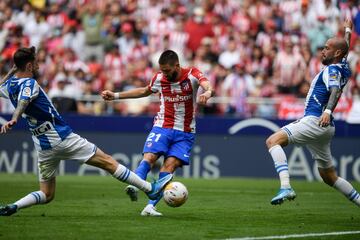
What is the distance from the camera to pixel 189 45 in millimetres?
27766

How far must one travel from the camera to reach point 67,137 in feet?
40.4

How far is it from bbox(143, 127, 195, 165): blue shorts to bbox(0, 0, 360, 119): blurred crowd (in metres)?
10.8

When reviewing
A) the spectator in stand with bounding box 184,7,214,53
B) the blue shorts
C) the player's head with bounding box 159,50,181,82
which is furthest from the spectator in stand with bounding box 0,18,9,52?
the player's head with bounding box 159,50,181,82

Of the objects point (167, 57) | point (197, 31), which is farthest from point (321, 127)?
point (197, 31)

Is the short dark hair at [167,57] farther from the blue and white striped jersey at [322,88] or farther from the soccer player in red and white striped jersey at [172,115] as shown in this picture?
the blue and white striped jersey at [322,88]

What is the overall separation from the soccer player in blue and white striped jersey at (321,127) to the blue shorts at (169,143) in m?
1.27

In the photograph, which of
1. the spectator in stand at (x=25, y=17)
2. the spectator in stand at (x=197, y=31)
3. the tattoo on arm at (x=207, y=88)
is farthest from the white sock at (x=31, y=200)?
the spectator in stand at (x=25, y=17)

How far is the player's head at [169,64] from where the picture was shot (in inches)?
512

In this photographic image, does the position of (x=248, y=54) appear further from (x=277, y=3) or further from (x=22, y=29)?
(x=22, y=29)

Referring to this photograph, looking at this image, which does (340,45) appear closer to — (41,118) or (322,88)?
(322,88)

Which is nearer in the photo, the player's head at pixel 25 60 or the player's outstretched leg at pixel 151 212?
the player's head at pixel 25 60

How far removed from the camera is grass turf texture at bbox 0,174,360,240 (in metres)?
11.0

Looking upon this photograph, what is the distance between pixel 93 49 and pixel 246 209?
16.0 m

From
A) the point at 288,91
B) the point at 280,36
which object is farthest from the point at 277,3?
the point at 288,91
